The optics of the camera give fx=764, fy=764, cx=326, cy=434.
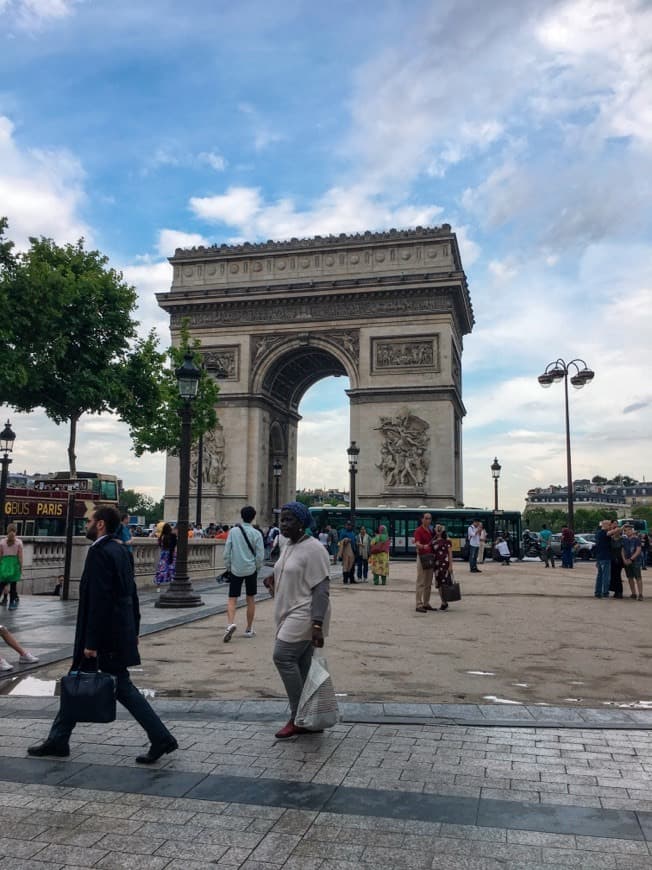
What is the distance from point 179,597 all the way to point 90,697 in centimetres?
932

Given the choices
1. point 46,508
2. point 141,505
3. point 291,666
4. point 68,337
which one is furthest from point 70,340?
point 141,505

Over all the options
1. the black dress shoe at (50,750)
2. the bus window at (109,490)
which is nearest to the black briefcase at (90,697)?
the black dress shoe at (50,750)

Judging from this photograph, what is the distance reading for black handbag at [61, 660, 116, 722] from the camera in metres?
4.53

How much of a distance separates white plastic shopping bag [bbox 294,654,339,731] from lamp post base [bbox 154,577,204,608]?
8.78 metres

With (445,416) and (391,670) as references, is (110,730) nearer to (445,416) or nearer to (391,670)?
(391,670)

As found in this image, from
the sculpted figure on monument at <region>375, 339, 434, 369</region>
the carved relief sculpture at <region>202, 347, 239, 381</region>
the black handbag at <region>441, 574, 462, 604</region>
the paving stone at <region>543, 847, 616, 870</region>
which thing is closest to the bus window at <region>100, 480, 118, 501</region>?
the carved relief sculpture at <region>202, 347, 239, 381</region>

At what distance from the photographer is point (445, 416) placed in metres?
37.5

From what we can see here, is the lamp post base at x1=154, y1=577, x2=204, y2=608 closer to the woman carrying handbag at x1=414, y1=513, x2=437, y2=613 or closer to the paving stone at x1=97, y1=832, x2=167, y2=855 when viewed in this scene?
the woman carrying handbag at x1=414, y1=513, x2=437, y2=613

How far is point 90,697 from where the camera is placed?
4.56m

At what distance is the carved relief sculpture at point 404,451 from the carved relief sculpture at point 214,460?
8552mm

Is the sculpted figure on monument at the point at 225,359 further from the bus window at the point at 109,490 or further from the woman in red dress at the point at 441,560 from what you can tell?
the woman in red dress at the point at 441,560

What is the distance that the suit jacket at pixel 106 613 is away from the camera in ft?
15.7

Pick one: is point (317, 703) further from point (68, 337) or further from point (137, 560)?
point (68, 337)

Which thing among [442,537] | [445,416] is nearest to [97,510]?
[442,537]
